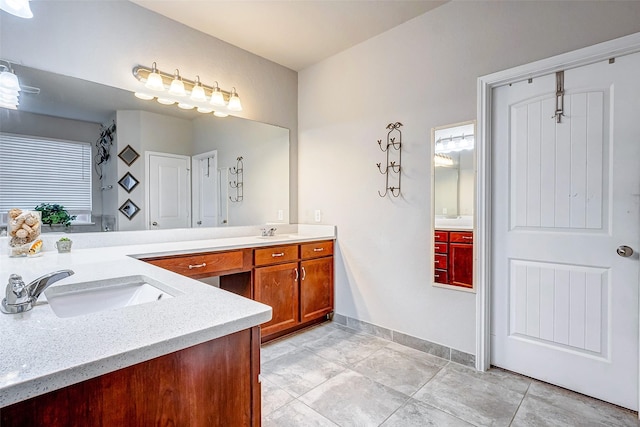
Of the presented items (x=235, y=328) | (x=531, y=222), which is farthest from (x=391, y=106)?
(x=235, y=328)

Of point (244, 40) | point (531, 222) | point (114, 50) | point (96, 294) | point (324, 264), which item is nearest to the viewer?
point (96, 294)

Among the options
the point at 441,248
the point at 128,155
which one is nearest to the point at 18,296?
the point at 128,155

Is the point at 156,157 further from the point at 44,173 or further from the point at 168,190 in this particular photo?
the point at 44,173

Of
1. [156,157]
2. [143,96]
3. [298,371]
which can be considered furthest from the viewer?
[156,157]

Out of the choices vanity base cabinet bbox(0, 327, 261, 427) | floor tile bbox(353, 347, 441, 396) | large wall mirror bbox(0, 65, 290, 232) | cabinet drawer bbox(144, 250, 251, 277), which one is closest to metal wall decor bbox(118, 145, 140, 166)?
large wall mirror bbox(0, 65, 290, 232)

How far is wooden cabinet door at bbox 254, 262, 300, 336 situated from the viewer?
8.20 ft

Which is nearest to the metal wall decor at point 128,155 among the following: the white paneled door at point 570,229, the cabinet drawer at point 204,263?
the cabinet drawer at point 204,263

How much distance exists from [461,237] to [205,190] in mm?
2098

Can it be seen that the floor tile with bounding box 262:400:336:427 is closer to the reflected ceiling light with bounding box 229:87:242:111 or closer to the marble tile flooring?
the marble tile flooring

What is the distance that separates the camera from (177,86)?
96.3 inches

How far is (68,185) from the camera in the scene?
2.06 metres

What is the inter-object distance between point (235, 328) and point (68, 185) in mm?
2007

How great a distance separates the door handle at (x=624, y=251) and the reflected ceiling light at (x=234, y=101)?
2.86 meters

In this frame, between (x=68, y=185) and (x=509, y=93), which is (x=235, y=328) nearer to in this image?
(x=68, y=185)
